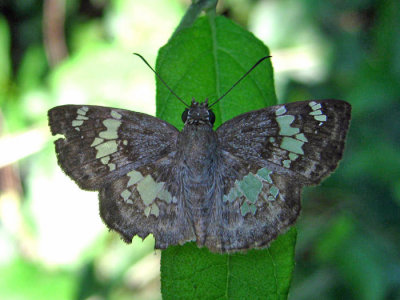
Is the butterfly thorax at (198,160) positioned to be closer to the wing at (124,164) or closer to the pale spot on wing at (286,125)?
the wing at (124,164)

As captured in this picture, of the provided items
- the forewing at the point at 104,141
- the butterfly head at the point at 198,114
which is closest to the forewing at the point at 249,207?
the butterfly head at the point at 198,114

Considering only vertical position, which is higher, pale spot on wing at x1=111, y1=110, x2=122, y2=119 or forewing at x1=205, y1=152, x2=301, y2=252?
pale spot on wing at x1=111, y1=110, x2=122, y2=119

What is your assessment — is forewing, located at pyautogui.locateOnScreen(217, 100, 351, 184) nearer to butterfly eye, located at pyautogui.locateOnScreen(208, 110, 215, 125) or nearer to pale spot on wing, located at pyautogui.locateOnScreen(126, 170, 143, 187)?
butterfly eye, located at pyautogui.locateOnScreen(208, 110, 215, 125)

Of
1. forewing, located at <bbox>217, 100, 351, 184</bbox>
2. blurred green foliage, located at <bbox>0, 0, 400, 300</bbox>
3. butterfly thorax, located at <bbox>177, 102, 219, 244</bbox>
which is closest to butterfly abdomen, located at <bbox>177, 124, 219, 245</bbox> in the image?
butterfly thorax, located at <bbox>177, 102, 219, 244</bbox>

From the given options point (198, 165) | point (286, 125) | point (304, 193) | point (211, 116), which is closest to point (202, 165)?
point (198, 165)

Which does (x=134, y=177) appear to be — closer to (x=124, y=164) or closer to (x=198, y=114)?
(x=124, y=164)
